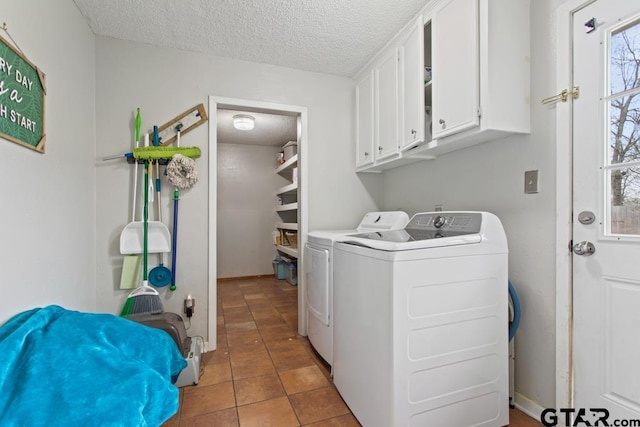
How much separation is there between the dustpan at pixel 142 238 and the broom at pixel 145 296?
0.22 ft

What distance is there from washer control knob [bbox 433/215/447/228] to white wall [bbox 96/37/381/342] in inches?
46.3

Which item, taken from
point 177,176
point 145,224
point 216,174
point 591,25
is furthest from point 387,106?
point 145,224

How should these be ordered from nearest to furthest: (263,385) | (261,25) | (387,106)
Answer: (263,385), (261,25), (387,106)

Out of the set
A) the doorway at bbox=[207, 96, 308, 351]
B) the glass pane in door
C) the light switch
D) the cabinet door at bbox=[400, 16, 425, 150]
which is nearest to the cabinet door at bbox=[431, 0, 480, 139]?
the cabinet door at bbox=[400, 16, 425, 150]

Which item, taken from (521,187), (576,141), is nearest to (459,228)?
(521,187)

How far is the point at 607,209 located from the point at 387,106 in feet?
4.91

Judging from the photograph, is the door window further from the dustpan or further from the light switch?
the dustpan

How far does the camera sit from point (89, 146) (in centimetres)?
203

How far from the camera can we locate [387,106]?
7.45ft

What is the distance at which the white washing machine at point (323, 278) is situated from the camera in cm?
203

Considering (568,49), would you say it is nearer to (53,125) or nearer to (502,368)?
(502,368)

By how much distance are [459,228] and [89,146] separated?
2502 millimetres

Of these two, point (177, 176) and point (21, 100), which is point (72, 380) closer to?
point (21, 100)

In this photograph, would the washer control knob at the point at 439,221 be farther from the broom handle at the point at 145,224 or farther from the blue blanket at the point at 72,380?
the broom handle at the point at 145,224
